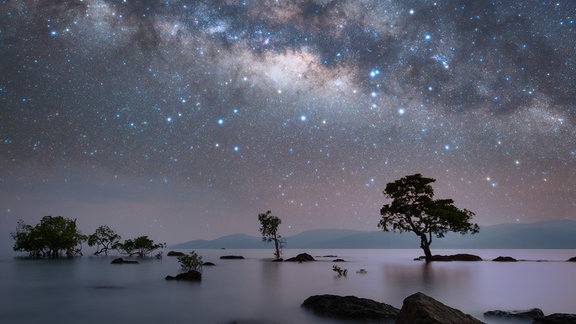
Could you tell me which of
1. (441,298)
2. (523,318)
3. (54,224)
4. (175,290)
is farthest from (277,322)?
(54,224)

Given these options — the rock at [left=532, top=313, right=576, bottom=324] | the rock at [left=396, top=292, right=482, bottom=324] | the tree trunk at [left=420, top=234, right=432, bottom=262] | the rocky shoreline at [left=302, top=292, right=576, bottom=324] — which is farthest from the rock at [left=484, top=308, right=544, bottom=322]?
the tree trunk at [left=420, top=234, right=432, bottom=262]

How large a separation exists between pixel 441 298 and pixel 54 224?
10994 cm

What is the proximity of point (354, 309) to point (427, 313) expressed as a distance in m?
5.88

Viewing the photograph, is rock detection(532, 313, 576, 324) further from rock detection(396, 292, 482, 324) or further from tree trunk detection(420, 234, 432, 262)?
tree trunk detection(420, 234, 432, 262)

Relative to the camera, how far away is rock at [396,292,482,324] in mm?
10055

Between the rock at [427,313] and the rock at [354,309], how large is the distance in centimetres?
362

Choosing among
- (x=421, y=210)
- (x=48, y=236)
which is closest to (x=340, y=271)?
(x=421, y=210)

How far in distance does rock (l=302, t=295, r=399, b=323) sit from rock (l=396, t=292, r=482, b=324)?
11.9ft

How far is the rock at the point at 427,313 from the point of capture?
1005 cm

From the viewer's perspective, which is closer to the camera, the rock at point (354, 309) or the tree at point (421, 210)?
the rock at point (354, 309)

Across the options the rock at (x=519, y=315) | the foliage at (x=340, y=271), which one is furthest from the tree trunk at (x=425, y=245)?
the rock at (x=519, y=315)

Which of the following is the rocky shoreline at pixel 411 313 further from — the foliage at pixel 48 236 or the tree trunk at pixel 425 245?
the foliage at pixel 48 236

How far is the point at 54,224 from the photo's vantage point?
102m

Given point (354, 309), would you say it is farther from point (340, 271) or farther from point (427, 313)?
point (340, 271)
